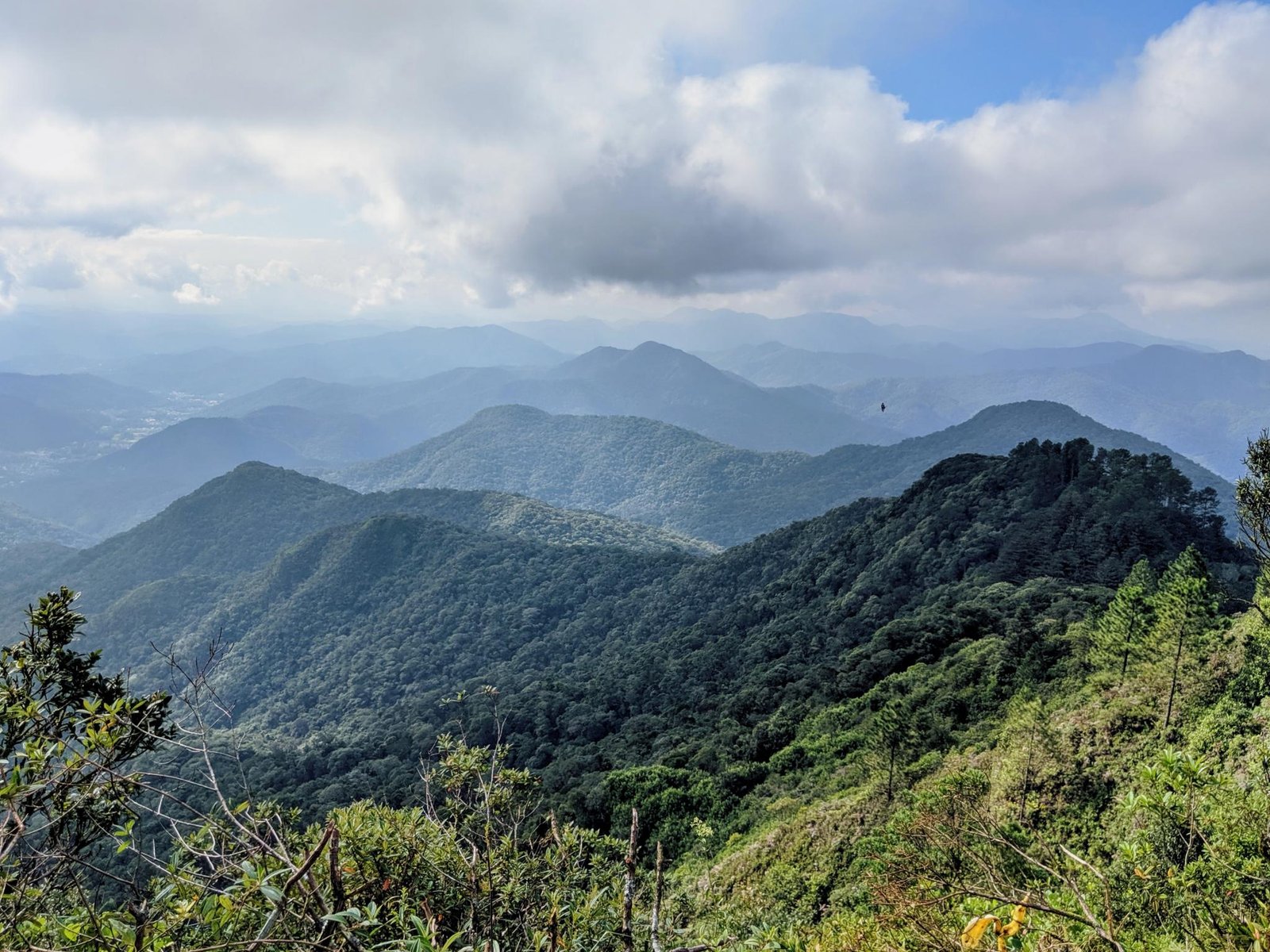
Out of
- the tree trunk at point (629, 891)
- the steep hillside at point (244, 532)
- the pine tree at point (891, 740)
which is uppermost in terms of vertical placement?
the tree trunk at point (629, 891)

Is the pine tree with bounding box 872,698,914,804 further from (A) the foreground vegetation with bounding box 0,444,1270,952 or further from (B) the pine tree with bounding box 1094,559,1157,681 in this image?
(B) the pine tree with bounding box 1094,559,1157,681

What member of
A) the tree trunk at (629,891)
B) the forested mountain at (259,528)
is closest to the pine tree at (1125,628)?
the tree trunk at (629,891)

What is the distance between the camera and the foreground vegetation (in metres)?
4.51

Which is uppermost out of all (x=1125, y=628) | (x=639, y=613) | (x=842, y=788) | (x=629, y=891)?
(x=629, y=891)

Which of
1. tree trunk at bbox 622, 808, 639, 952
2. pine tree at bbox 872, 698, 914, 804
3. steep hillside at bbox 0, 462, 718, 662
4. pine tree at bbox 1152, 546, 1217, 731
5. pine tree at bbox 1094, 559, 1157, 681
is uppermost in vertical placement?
tree trunk at bbox 622, 808, 639, 952

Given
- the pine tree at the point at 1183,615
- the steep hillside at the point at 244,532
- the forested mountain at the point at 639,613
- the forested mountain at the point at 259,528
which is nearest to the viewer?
the pine tree at the point at 1183,615

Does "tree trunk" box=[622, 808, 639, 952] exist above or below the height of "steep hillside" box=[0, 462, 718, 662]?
above

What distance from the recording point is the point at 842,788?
28234 mm

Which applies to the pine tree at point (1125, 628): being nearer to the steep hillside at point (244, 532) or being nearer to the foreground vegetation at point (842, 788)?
the foreground vegetation at point (842, 788)

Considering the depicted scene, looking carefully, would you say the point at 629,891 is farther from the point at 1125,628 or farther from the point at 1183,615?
the point at 1125,628

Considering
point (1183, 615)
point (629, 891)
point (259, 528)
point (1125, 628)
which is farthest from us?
point (259, 528)

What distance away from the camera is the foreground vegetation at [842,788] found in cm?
451

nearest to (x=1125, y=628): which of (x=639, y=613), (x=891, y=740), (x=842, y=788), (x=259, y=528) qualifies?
(x=891, y=740)

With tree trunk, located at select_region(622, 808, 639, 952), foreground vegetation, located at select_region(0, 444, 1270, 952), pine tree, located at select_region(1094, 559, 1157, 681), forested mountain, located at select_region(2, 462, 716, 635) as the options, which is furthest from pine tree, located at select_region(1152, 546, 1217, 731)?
forested mountain, located at select_region(2, 462, 716, 635)
